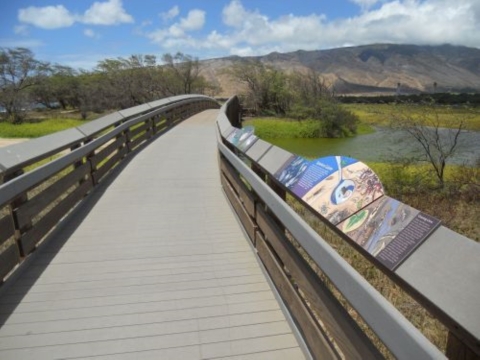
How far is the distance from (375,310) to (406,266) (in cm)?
22

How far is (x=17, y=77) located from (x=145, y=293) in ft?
172

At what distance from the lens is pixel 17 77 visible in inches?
1905

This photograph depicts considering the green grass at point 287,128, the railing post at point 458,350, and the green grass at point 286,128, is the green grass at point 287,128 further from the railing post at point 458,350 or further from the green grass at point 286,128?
the railing post at point 458,350

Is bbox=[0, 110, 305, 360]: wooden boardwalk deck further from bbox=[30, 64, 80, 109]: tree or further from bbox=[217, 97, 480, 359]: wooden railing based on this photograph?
bbox=[30, 64, 80, 109]: tree

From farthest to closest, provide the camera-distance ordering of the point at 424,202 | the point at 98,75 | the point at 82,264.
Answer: the point at 98,75 < the point at 424,202 < the point at 82,264

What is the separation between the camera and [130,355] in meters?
2.93

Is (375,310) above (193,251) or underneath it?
above

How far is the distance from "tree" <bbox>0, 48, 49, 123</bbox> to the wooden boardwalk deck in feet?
137

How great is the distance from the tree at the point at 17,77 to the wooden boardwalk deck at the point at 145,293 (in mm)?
41693

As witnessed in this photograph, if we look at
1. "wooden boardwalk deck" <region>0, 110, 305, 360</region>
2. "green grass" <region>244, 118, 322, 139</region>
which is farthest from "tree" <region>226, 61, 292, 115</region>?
"wooden boardwalk deck" <region>0, 110, 305, 360</region>

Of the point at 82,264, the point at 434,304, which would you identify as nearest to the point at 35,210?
the point at 82,264

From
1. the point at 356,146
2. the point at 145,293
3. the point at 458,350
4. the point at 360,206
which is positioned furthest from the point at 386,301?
Answer: the point at 356,146

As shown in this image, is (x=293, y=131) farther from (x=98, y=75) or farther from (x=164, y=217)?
(x=164, y=217)

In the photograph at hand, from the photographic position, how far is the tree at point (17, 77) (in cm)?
4219
